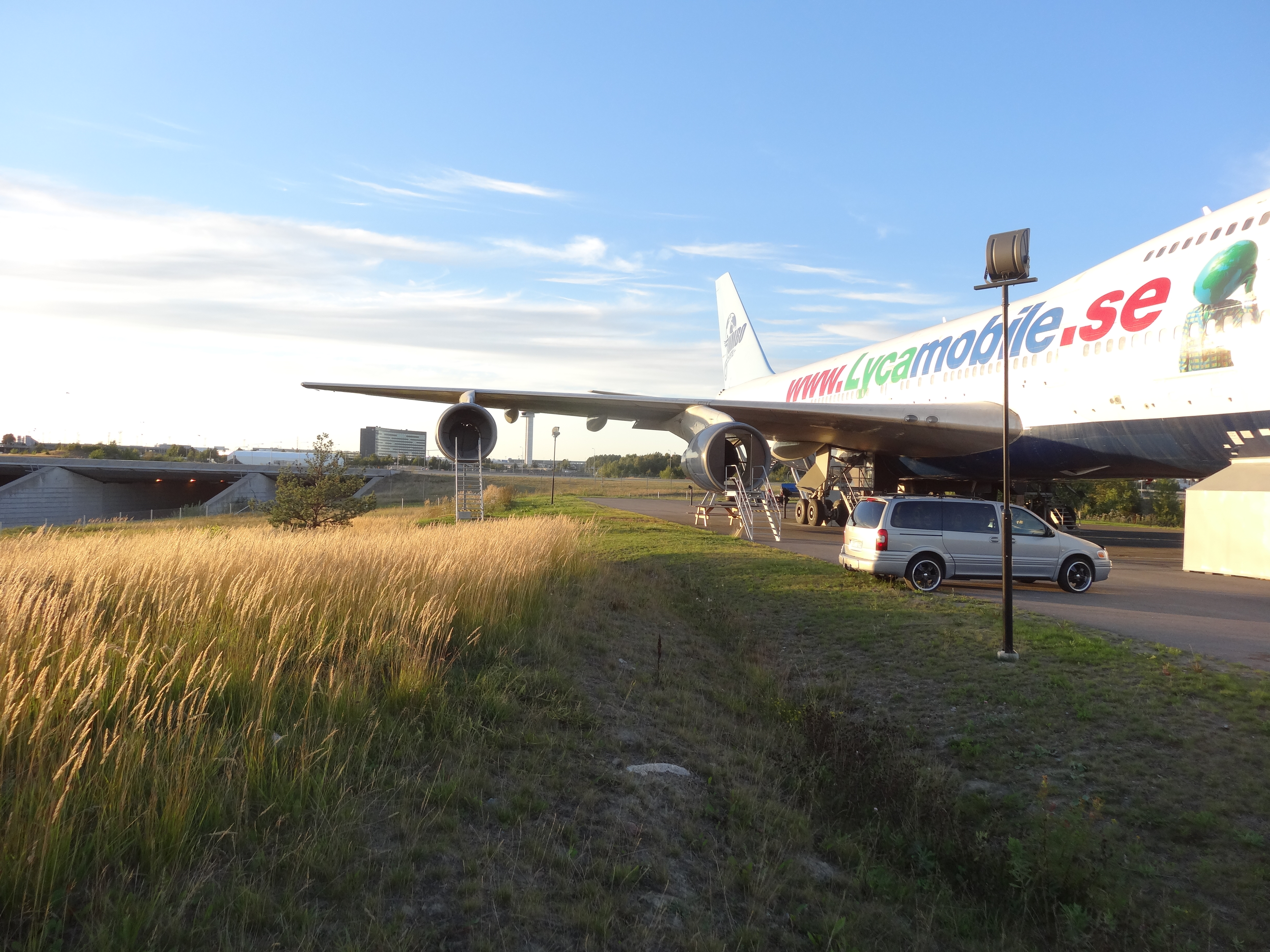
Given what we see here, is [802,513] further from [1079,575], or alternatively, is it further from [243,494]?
[243,494]

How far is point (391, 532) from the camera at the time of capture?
1340 centimetres

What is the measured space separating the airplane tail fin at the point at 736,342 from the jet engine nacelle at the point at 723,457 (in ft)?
57.8

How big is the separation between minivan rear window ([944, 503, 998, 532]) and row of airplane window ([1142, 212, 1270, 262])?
18.9ft

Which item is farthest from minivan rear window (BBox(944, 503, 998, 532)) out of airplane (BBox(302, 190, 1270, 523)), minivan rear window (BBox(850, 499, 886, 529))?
airplane (BBox(302, 190, 1270, 523))

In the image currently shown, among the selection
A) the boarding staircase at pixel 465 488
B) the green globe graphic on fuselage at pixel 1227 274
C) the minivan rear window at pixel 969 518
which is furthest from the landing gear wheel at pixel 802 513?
the green globe graphic on fuselage at pixel 1227 274

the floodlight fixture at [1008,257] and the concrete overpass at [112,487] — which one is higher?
the floodlight fixture at [1008,257]

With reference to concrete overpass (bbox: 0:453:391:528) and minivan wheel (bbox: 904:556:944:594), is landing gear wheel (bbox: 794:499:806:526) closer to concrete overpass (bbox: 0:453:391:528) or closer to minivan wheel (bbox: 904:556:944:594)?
minivan wheel (bbox: 904:556:944:594)

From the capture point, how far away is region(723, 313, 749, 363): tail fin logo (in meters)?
37.2

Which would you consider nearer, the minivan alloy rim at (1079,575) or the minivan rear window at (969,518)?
the minivan alloy rim at (1079,575)

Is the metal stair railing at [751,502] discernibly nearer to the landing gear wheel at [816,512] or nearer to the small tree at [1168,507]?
the landing gear wheel at [816,512]

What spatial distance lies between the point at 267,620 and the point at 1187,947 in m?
6.28

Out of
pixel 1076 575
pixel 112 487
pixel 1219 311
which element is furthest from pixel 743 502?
pixel 112 487

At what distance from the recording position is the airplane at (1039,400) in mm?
12570

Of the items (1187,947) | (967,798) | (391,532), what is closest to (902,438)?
(391,532)
